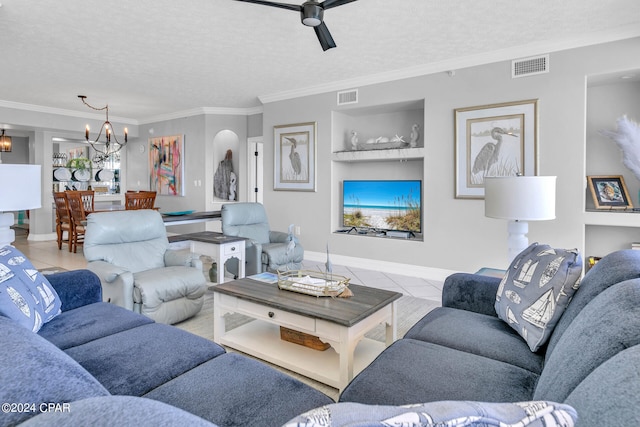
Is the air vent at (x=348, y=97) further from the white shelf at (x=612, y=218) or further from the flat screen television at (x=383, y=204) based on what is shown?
the white shelf at (x=612, y=218)

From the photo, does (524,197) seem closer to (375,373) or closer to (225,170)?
(375,373)

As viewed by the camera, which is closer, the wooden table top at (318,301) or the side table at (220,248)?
the wooden table top at (318,301)

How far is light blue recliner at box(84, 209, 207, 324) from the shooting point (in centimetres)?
283

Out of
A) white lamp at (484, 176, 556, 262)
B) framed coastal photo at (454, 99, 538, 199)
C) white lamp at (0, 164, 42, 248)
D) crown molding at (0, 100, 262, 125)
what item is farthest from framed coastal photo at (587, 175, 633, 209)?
crown molding at (0, 100, 262, 125)

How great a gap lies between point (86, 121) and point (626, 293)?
8964mm

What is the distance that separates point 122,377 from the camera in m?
1.44

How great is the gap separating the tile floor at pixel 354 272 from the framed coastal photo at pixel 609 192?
73.1 inches

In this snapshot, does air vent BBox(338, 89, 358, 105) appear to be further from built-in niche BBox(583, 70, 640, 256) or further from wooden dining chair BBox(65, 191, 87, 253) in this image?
wooden dining chair BBox(65, 191, 87, 253)

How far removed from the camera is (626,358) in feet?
2.36

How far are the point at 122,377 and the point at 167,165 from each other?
7160 mm

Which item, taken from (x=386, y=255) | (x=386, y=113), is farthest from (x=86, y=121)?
(x=386, y=255)

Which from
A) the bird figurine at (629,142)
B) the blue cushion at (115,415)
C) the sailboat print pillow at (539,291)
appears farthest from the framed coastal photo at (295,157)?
the blue cushion at (115,415)

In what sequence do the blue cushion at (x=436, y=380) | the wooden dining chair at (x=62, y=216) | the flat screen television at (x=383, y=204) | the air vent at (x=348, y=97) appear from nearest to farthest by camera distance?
the blue cushion at (x=436, y=380), the flat screen television at (x=383, y=204), the air vent at (x=348, y=97), the wooden dining chair at (x=62, y=216)

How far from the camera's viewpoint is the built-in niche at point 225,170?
7.54 m
